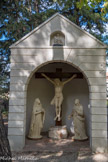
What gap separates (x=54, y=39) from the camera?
574 cm

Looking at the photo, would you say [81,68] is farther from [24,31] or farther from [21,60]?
[24,31]

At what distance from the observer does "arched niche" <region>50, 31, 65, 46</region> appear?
570 cm

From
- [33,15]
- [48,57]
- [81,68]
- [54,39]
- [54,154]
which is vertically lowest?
[54,154]

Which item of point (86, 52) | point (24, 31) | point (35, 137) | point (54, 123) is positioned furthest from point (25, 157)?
point (24, 31)

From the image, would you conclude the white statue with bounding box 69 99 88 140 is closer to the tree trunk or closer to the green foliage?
Result: the tree trunk

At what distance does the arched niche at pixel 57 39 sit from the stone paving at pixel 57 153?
3.54 metres

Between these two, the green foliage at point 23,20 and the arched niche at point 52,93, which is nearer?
the arched niche at point 52,93

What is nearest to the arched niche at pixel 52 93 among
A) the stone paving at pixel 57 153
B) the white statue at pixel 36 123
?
the white statue at pixel 36 123

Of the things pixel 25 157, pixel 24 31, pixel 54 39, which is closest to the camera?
pixel 25 157

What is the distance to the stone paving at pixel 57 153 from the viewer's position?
447 cm

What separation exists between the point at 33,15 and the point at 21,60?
208 inches

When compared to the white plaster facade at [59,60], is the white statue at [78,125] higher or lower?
lower

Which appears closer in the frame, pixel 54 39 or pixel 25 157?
pixel 25 157

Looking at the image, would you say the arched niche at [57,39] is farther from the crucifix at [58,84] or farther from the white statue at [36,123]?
the white statue at [36,123]
